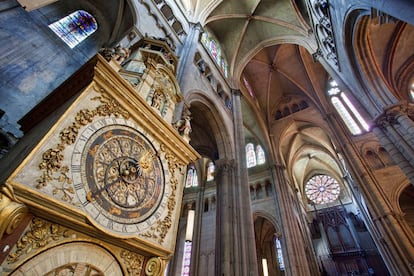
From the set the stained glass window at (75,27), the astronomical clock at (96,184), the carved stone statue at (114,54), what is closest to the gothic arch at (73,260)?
the astronomical clock at (96,184)

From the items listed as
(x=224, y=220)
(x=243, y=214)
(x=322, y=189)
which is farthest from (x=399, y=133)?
(x=322, y=189)

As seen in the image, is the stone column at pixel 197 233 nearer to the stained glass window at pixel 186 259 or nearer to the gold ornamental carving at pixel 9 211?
the stained glass window at pixel 186 259

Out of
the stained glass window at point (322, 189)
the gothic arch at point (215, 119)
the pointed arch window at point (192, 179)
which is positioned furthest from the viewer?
the stained glass window at point (322, 189)

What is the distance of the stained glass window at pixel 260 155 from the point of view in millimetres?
16031

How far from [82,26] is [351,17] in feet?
27.4

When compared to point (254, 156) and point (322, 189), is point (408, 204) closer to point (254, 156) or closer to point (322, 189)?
point (254, 156)

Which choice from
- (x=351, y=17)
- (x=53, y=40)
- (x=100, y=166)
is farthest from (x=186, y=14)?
(x=100, y=166)

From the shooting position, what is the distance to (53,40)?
5.32m

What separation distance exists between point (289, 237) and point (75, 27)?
14.3 metres

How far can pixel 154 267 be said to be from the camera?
2186 mm

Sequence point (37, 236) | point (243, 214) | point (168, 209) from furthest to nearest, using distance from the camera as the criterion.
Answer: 1. point (243, 214)
2. point (168, 209)
3. point (37, 236)

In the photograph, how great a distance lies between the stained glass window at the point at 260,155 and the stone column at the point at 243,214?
7.10 m

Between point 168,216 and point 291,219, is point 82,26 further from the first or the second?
point 291,219

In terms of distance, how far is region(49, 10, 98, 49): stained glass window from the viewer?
19.3 feet
